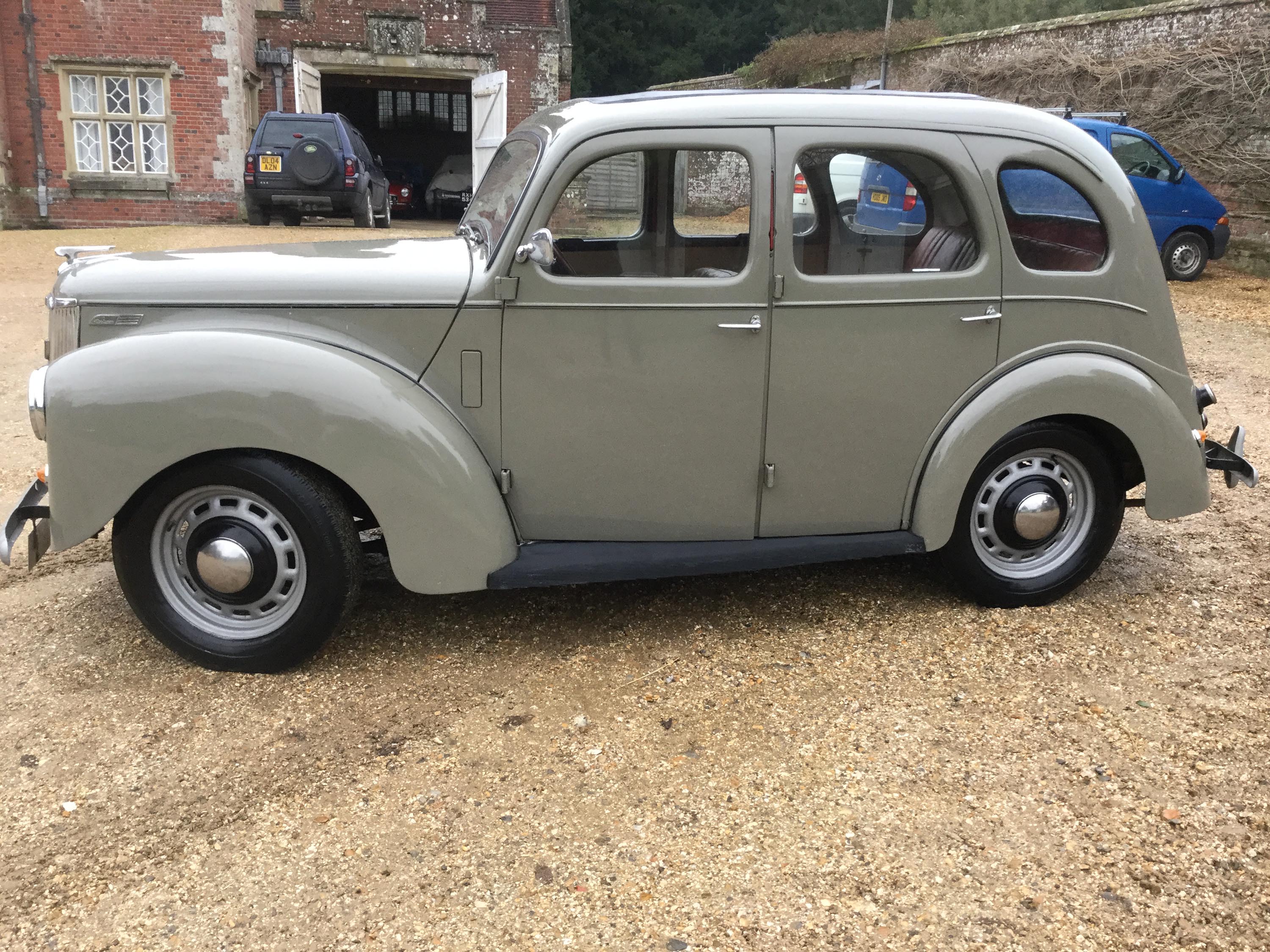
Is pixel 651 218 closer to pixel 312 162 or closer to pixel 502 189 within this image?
pixel 502 189

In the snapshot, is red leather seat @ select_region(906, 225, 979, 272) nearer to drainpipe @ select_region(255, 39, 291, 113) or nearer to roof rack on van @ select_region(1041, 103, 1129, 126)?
roof rack on van @ select_region(1041, 103, 1129, 126)

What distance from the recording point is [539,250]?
11.0ft

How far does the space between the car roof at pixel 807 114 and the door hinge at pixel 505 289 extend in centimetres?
53

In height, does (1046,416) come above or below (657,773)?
above

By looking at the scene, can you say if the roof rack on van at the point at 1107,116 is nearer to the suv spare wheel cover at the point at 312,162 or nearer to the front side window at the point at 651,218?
the suv spare wheel cover at the point at 312,162

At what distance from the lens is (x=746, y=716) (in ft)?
10.9

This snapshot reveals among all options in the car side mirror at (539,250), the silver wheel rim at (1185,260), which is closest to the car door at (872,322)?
the car side mirror at (539,250)

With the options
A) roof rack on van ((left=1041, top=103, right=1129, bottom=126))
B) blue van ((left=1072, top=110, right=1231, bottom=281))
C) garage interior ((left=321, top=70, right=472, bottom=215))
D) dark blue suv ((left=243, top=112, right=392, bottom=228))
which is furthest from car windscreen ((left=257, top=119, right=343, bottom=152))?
garage interior ((left=321, top=70, right=472, bottom=215))

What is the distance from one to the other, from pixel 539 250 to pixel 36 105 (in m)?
18.0

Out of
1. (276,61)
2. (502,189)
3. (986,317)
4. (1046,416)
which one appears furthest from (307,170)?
(1046,416)

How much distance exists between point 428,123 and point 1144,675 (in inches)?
1329

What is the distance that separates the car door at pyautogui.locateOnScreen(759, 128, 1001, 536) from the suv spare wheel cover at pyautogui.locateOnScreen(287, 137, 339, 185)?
46.4ft

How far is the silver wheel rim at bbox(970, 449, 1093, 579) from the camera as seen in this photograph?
3.96 metres

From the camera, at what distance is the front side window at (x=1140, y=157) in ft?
43.0
